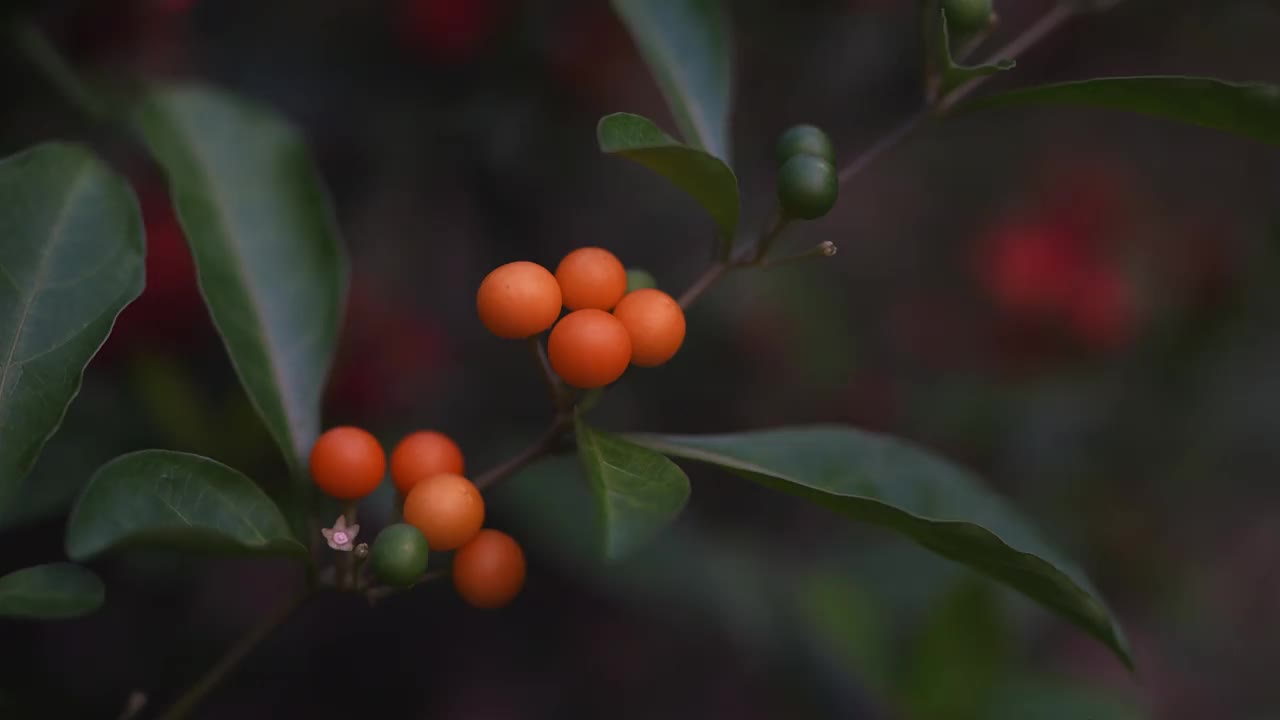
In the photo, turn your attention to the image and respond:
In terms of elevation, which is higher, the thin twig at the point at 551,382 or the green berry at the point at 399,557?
the thin twig at the point at 551,382

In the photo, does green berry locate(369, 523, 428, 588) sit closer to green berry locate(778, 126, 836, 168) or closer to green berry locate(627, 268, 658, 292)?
green berry locate(627, 268, 658, 292)

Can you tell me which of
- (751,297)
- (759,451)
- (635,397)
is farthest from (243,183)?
(751,297)

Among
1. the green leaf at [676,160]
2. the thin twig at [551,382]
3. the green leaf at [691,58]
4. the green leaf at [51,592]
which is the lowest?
the green leaf at [51,592]

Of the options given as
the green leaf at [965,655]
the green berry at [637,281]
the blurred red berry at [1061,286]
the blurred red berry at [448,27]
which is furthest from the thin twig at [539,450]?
the blurred red berry at [1061,286]

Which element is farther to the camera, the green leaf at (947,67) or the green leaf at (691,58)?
the green leaf at (691,58)

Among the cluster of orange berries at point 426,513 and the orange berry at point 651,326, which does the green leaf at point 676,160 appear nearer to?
the orange berry at point 651,326

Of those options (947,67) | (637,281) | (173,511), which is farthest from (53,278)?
(947,67)
